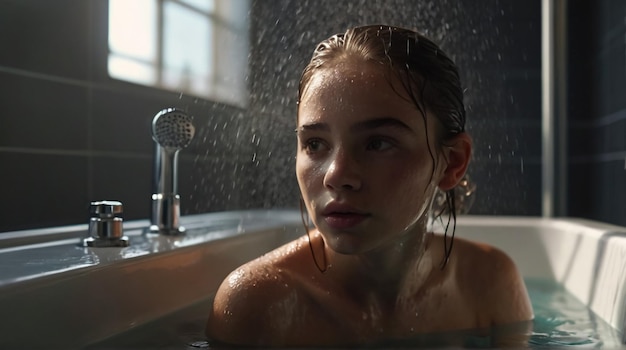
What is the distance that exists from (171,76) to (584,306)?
84cm

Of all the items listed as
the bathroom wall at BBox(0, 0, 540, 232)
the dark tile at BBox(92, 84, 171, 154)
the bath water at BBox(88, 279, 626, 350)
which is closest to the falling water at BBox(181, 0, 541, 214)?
the bathroom wall at BBox(0, 0, 540, 232)

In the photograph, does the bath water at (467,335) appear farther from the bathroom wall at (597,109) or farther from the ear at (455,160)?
the bathroom wall at (597,109)

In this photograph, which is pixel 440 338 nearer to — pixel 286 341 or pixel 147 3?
pixel 286 341

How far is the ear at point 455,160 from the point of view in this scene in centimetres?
86

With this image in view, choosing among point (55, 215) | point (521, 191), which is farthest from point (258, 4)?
point (521, 191)

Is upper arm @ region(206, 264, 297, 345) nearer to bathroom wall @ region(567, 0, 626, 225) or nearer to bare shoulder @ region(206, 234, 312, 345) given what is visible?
bare shoulder @ region(206, 234, 312, 345)

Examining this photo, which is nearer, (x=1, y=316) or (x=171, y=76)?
(x=1, y=316)

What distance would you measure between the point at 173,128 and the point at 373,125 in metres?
0.40

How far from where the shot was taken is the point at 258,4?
1078 mm

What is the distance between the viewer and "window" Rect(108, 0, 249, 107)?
1.17 metres

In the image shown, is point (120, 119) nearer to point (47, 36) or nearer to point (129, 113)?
point (129, 113)

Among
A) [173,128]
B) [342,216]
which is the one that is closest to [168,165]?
[173,128]

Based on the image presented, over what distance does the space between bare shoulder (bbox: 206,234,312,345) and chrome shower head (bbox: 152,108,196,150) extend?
0.27 metres

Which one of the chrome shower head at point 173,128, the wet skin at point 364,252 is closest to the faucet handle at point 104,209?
the chrome shower head at point 173,128
